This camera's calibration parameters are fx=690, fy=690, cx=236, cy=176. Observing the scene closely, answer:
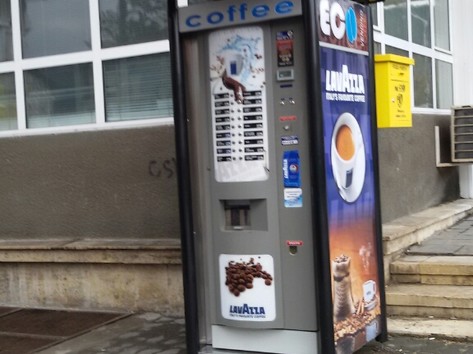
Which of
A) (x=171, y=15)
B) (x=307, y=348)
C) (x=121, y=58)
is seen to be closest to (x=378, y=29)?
(x=121, y=58)

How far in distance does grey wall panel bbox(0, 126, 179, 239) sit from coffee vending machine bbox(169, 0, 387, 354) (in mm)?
1805

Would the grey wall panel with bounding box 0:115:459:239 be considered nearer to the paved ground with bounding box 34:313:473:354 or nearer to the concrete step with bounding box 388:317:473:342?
the paved ground with bounding box 34:313:473:354

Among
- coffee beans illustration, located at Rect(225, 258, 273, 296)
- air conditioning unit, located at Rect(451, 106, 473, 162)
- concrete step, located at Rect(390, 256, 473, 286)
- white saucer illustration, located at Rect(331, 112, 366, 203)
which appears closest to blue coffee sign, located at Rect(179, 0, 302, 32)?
white saucer illustration, located at Rect(331, 112, 366, 203)

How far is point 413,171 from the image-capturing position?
7.63 metres

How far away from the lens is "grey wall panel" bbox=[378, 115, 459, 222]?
688cm

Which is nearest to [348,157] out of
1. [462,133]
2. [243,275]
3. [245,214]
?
[245,214]

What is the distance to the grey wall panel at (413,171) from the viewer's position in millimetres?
6883

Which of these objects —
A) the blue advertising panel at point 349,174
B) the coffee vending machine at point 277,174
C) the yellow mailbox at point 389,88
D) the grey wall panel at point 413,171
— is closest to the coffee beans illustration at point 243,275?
the coffee vending machine at point 277,174

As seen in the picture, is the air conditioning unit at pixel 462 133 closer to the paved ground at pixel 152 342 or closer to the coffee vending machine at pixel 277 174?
the paved ground at pixel 152 342

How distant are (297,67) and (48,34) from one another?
12.2ft

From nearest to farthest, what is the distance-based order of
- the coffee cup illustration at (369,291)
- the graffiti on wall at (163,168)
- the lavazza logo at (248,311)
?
the lavazza logo at (248,311) < the coffee cup illustration at (369,291) < the graffiti on wall at (163,168)

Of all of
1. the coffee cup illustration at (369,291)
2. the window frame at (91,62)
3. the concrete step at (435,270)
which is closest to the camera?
the coffee cup illustration at (369,291)

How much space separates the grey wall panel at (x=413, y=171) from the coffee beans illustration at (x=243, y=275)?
8.30ft

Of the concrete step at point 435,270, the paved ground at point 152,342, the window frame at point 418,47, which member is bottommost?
the paved ground at point 152,342
